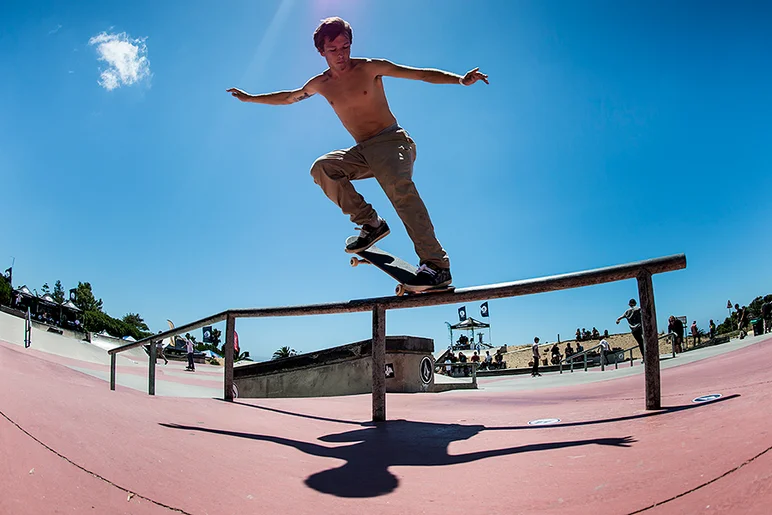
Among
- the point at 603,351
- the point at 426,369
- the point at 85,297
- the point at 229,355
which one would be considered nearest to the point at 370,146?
the point at 229,355

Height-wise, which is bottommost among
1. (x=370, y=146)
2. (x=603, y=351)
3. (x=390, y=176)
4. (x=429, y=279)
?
(x=603, y=351)

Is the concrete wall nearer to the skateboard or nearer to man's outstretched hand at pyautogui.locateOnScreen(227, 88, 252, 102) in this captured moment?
the skateboard

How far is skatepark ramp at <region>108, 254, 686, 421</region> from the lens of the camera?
2.29 meters

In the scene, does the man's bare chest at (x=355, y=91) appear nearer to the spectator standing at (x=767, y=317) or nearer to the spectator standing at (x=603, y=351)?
the spectator standing at (x=603, y=351)

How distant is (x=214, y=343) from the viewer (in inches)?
1923

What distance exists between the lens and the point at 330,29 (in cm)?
315

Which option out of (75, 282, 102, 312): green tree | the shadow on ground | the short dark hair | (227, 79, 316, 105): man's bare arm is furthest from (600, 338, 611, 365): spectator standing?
(75, 282, 102, 312): green tree

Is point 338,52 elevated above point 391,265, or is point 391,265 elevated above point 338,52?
point 338,52

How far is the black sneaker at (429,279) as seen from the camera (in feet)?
10.3

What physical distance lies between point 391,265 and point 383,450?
5.48 feet

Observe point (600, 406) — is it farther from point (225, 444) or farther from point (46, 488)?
point (46, 488)

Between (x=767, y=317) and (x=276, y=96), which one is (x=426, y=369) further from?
(x=767, y=317)

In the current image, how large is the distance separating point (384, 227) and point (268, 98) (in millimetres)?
1345

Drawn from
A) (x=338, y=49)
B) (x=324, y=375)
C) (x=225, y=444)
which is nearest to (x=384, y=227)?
(x=338, y=49)
